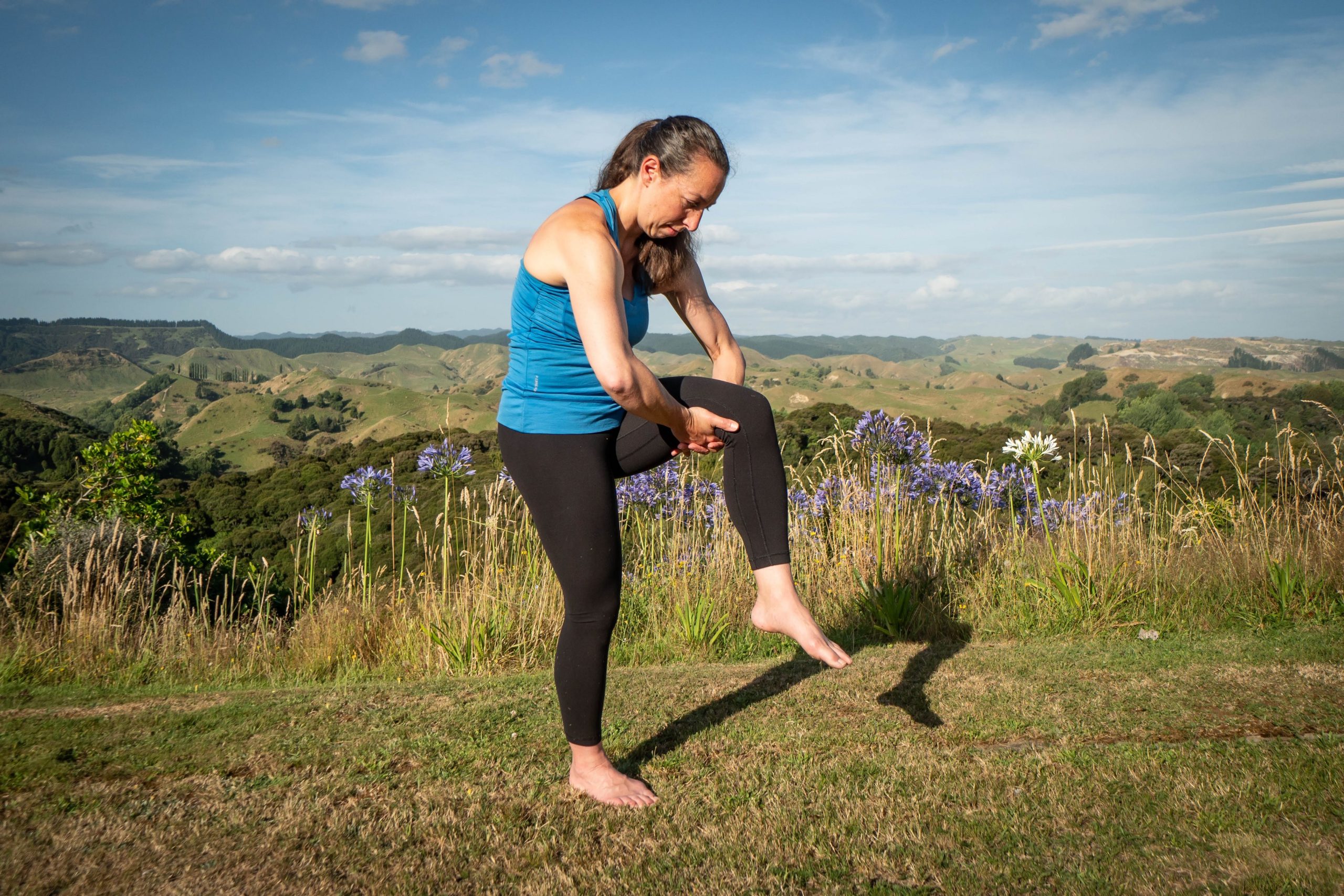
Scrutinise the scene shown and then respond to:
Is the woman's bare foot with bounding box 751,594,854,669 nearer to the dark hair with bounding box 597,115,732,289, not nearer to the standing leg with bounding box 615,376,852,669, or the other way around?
the standing leg with bounding box 615,376,852,669

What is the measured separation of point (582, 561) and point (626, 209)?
45.2 inches

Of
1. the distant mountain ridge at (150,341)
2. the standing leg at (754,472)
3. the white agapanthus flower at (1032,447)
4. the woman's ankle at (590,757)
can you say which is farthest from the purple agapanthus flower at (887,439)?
the distant mountain ridge at (150,341)

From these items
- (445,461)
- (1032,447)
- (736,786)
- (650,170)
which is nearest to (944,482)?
(1032,447)

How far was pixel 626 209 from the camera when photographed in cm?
273

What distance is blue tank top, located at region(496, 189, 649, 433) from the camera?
2.66 meters

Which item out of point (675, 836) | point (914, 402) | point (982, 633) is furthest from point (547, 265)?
point (914, 402)

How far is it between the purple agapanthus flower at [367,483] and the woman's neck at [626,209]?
340 centimetres

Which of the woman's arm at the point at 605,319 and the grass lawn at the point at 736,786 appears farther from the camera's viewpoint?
the woman's arm at the point at 605,319

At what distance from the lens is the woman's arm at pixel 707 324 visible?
3117mm

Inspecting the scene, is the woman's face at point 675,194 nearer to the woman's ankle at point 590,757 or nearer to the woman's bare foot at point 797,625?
the woman's bare foot at point 797,625

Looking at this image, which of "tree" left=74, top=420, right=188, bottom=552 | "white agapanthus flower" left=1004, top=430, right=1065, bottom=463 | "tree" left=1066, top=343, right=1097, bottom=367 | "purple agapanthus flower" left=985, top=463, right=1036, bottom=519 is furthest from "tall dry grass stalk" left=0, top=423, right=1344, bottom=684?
"tree" left=1066, top=343, right=1097, bottom=367

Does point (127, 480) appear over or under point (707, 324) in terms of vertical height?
under

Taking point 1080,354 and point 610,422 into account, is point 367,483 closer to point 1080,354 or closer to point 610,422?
point 610,422

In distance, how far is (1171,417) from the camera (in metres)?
22.8
